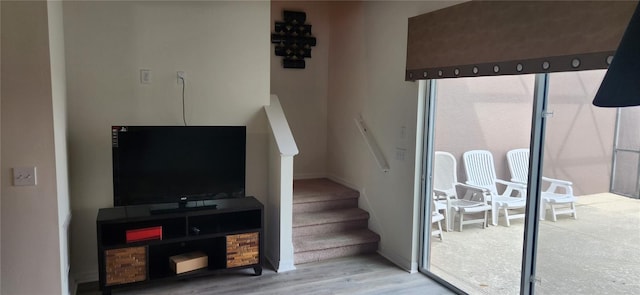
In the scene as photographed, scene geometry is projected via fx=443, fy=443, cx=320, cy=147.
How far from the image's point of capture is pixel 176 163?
11.3 feet

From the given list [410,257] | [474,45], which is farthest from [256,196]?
[474,45]

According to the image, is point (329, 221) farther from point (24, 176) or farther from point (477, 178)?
point (24, 176)

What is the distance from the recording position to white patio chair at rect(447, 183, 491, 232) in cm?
340

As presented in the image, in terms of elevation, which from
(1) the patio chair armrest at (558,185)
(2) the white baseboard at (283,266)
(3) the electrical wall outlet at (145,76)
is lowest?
(2) the white baseboard at (283,266)

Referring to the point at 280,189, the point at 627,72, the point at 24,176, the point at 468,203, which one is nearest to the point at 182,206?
the point at 280,189

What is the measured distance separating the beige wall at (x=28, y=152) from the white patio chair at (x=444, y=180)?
2814 millimetres

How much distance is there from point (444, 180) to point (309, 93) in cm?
227

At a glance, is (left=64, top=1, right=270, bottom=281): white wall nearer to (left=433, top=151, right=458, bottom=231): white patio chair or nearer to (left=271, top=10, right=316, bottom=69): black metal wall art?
(left=271, top=10, right=316, bottom=69): black metal wall art

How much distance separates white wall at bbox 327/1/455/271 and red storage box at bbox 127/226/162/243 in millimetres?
2062

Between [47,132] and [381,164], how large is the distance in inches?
108

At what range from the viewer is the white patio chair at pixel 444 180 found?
3.69 m

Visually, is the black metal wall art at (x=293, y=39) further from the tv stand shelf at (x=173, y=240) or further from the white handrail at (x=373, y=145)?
the tv stand shelf at (x=173, y=240)

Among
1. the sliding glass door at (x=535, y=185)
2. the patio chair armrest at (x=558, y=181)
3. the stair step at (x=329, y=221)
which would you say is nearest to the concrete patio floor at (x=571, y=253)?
the sliding glass door at (x=535, y=185)

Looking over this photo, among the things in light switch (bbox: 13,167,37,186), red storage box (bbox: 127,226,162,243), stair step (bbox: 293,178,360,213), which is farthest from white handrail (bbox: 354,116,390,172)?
light switch (bbox: 13,167,37,186)
